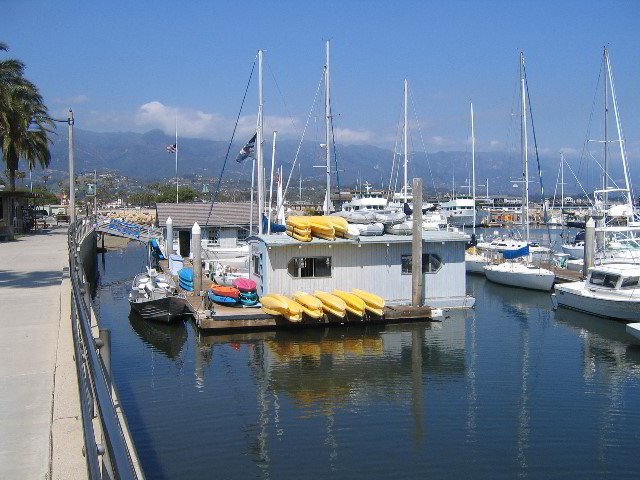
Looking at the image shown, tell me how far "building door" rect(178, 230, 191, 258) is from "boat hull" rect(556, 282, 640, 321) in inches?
900

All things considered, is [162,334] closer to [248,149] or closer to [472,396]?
[472,396]

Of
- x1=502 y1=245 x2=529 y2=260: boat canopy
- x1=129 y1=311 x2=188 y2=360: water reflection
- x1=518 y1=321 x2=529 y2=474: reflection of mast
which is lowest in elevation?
x1=518 y1=321 x2=529 y2=474: reflection of mast

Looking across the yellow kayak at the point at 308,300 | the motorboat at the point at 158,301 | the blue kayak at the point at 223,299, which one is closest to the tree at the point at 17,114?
the motorboat at the point at 158,301

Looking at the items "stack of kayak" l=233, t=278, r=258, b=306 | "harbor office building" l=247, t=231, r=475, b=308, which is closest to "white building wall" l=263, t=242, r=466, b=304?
"harbor office building" l=247, t=231, r=475, b=308

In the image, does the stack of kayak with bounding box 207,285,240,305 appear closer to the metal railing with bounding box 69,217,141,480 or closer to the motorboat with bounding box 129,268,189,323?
the motorboat with bounding box 129,268,189,323

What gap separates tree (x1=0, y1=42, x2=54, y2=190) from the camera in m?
48.6

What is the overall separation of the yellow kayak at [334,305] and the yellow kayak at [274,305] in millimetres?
1562

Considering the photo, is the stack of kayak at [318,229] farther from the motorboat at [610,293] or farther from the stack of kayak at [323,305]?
the motorboat at [610,293]

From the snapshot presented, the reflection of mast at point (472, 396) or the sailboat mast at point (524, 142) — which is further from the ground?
the sailboat mast at point (524, 142)

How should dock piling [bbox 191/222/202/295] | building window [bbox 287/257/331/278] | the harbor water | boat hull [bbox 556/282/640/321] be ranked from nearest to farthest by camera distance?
the harbor water < building window [bbox 287/257/331/278] < boat hull [bbox 556/282/640/321] < dock piling [bbox 191/222/202/295]

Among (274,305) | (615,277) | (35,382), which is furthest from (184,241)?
(35,382)

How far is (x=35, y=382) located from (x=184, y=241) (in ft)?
109

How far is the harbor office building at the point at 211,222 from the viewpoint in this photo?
137 feet

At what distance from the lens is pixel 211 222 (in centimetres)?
4178
